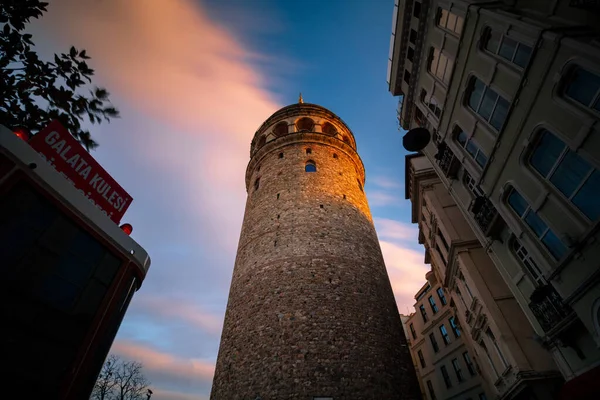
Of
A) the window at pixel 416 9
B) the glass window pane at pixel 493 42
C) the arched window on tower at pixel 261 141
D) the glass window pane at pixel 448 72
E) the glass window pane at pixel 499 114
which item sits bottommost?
the glass window pane at pixel 499 114

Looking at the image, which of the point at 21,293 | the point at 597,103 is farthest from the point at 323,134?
the point at 21,293

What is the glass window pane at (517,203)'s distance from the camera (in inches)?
314

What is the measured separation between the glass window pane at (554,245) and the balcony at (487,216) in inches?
74.3

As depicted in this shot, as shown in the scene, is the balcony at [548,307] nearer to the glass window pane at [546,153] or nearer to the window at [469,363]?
the glass window pane at [546,153]

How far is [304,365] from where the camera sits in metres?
12.2

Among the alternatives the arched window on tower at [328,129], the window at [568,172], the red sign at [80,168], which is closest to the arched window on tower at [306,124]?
the arched window on tower at [328,129]

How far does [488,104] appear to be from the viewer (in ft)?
28.6

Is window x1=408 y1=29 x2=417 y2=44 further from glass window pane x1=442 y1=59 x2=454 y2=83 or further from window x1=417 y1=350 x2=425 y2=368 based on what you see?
window x1=417 y1=350 x2=425 y2=368

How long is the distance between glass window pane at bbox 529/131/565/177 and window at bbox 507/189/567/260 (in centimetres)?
99

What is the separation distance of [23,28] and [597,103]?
9.85m

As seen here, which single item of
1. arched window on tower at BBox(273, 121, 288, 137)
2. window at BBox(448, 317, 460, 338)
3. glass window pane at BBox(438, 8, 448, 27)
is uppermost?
arched window on tower at BBox(273, 121, 288, 137)

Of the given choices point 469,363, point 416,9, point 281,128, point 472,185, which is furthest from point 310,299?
point 281,128

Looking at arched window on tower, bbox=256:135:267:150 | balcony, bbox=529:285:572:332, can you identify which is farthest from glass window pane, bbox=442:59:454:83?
arched window on tower, bbox=256:135:267:150

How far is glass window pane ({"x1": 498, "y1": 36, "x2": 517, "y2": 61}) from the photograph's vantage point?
7519mm
